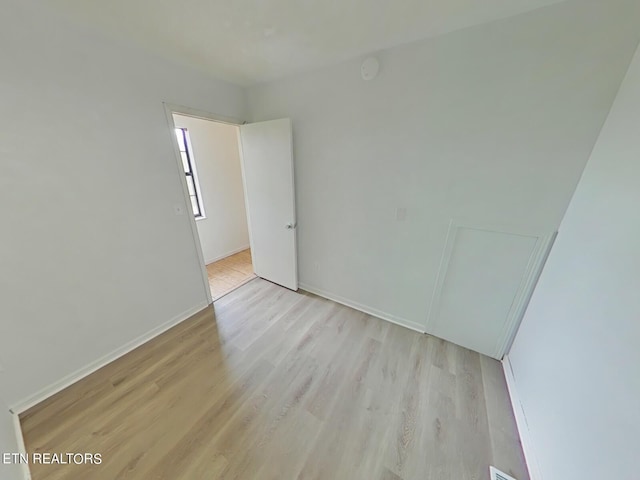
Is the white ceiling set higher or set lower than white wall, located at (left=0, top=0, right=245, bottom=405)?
higher

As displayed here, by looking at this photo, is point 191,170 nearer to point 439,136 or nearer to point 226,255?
point 226,255

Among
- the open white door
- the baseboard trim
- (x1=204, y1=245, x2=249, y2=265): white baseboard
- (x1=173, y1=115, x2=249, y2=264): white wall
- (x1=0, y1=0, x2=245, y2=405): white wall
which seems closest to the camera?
(x1=0, y1=0, x2=245, y2=405): white wall

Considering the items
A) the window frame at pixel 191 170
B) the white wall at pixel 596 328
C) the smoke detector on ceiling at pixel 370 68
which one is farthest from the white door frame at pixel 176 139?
the white wall at pixel 596 328

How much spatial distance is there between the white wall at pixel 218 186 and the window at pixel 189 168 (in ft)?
0.20

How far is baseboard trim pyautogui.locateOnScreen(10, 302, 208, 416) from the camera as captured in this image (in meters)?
1.43

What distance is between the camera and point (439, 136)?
1.57m

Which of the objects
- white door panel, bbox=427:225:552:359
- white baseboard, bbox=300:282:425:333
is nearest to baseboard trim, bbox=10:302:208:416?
white baseboard, bbox=300:282:425:333

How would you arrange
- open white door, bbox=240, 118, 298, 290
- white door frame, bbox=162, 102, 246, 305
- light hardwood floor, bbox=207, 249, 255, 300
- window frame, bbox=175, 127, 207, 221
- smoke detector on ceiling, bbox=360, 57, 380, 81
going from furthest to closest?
window frame, bbox=175, 127, 207, 221 → light hardwood floor, bbox=207, 249, 255, 300 → open white door, bbox=240, 118, 298, 290 → white door frame, bbox=162, 102, 246, 305 → smoke detector on ceiling, bbox=360, 57, 380, 81

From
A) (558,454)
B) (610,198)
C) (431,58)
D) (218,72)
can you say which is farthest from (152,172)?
(558,454)

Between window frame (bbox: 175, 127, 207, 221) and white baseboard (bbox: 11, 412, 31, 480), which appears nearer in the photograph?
white baseboard (bbox: 11, 412, 31, 480)

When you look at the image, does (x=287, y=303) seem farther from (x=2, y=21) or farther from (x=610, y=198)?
(x=2, y=21)

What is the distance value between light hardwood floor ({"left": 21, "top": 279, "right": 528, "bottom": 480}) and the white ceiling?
2.37 metres

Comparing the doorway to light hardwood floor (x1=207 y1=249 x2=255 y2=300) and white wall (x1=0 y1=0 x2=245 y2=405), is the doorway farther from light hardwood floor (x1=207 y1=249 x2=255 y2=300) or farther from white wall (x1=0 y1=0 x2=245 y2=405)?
white wall (x1=0 y1=0 x2=245 y2=405)

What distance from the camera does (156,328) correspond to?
6.68 ft
